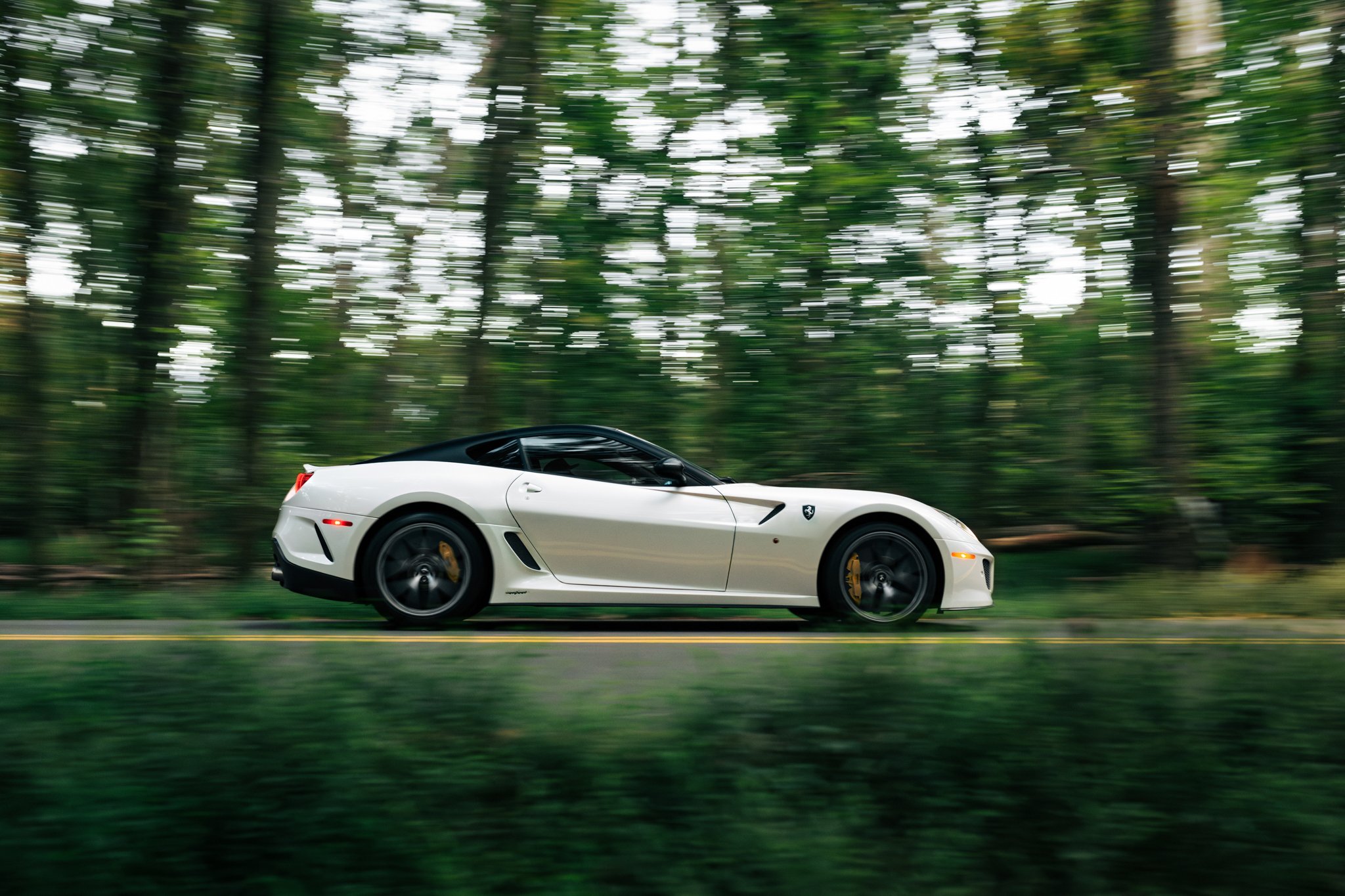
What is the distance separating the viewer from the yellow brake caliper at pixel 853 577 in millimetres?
6660

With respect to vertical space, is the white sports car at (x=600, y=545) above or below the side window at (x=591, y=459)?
below

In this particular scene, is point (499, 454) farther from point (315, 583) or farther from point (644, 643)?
point (644, 643)

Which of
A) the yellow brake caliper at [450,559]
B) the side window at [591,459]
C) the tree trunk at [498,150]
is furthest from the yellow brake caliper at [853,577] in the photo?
the tree trunk at [498,150]

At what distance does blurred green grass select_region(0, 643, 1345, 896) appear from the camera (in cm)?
264

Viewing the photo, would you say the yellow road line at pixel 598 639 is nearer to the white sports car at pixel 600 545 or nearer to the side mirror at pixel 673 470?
Result: the white sports car at pixel 600 545

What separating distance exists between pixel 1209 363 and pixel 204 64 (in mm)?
10061

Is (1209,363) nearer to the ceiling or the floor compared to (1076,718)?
nearer to the ceiling

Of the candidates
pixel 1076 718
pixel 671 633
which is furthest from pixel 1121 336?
pixel 1076 718

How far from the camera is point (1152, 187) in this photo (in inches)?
403

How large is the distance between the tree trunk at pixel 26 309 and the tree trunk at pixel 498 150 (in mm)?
3903

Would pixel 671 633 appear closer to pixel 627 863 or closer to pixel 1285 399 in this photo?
pixel 627 863

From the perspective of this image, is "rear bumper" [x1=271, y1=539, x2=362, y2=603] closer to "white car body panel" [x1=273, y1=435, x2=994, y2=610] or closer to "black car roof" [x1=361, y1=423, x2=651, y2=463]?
"white car body panel" [x1=273, y1=435, x2=994, y2=610]

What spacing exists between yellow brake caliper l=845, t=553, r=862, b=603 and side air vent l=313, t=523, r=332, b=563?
316 cm

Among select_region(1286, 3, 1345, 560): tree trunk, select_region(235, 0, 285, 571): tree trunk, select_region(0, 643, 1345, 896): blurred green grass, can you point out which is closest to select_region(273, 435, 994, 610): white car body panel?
select_region(0, 643, 1345, 896): blurred green grass
